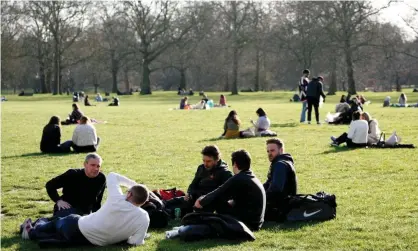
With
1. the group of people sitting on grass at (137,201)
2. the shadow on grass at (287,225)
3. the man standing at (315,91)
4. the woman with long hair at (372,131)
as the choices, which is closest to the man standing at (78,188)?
the group of people sitting on grass at (137,201)

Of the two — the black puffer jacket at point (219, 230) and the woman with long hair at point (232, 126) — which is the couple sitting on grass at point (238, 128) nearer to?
the woman with long hair at point (232, 126)

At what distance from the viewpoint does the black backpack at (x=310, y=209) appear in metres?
8.30

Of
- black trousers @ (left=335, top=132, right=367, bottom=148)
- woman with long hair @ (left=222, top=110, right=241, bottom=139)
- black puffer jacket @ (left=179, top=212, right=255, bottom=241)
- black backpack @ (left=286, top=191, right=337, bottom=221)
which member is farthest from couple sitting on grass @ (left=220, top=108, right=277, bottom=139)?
black puffer jacket @ (left=179, top=212, right=255, bottom=241)

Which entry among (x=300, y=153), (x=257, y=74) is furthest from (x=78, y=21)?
(x=300, y=153)

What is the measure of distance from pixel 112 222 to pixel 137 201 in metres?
0.37

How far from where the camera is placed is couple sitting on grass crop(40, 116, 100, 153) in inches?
632

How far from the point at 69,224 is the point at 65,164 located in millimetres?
7197

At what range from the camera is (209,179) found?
28.2 feet

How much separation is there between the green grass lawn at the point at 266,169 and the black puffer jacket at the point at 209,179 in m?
0.95

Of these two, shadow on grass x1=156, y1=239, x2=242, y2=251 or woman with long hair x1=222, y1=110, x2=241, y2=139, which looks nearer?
shadow on grass x1=156, y1=239, x2=242, y2=251

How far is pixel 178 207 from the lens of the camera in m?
8.74

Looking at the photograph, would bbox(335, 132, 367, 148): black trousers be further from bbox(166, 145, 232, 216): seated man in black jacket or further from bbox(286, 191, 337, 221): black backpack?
bbox(166, 145, 232, 216): seated man in black jacket

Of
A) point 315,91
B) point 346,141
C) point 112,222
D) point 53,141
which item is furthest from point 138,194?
point 315,91

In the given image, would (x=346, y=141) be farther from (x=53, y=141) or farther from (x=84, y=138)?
(x=53, y=141)
